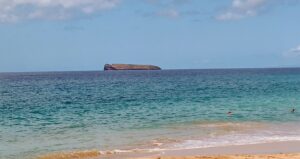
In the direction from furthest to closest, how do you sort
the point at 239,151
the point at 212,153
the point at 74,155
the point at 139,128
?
the point at 139,128 < the point at 74,155 < the point at 239,151 < the point at 212,153

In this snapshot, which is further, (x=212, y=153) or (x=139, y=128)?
(x=139, y=128)

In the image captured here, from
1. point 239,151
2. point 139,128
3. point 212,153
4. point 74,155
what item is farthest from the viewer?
point 139,128

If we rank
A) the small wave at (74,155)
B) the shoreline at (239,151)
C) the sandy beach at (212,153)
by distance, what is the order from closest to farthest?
the sandy beach at (212,153), the shoreline at (239,151), the small wave at (74,155)

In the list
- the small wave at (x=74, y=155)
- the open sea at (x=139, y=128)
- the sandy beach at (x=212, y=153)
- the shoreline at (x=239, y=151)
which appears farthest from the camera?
the open sea at (x=139, y=128)

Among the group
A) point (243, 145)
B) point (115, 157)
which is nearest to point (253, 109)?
point (243, 145)

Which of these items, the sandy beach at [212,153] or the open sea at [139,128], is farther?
the open sea at [139,128]

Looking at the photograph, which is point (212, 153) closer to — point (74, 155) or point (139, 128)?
point (74, 155)

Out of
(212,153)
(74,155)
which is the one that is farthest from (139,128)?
(212,153)

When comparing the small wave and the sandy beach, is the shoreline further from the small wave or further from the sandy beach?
the small wave

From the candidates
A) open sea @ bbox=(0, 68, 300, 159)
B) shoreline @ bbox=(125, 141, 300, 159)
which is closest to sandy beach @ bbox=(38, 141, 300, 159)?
shoreline @ bbox=(125, 141, 300, 159)

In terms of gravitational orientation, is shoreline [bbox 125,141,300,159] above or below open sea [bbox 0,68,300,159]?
above

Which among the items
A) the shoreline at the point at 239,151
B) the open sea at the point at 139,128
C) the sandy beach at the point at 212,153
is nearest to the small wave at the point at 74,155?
the sandy beach at the point at 212,153

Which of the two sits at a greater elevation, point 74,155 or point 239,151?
point 239,151

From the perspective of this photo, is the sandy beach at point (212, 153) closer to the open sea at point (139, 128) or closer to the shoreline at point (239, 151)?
the shoreline at point (239, 151)
